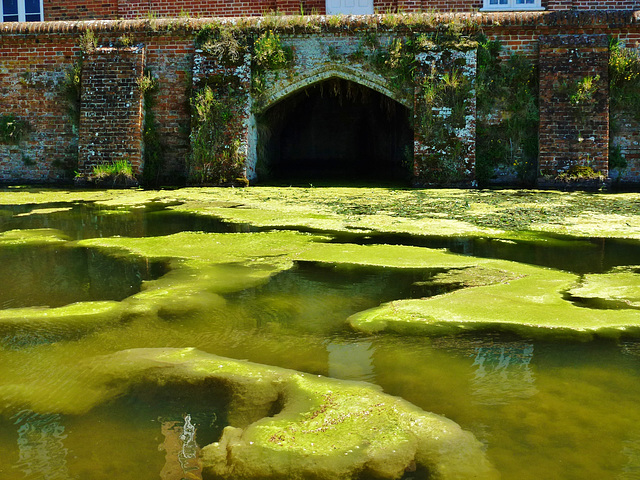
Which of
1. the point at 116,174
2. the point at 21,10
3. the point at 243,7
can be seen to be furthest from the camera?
the point at 21,10

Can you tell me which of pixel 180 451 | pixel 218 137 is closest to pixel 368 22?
pixel 218 137

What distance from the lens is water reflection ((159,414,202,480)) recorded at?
5.72 feet

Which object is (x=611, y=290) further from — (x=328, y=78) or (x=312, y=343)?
(x=328, y=78)

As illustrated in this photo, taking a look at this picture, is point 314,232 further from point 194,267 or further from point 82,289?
point 82,289

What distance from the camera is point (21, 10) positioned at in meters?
14.7

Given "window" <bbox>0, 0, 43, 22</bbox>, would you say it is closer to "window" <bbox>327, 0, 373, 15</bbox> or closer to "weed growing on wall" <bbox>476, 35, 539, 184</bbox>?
"window" <bbox>327, 0, 373, 15</bbox>

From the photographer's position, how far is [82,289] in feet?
12.1

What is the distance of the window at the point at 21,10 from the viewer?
14625mm

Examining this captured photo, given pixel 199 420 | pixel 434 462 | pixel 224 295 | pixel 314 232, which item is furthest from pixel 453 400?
pixel 314 232

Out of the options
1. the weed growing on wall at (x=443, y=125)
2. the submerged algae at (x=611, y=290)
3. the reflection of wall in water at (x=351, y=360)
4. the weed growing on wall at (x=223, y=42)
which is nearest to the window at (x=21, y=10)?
the weed growing on wall at (x=223, y=42)

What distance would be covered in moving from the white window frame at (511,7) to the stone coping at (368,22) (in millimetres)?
3686

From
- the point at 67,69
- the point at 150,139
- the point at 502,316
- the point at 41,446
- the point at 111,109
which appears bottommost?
the point at 41,446

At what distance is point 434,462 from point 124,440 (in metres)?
0.93

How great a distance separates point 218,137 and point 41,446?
876cm
